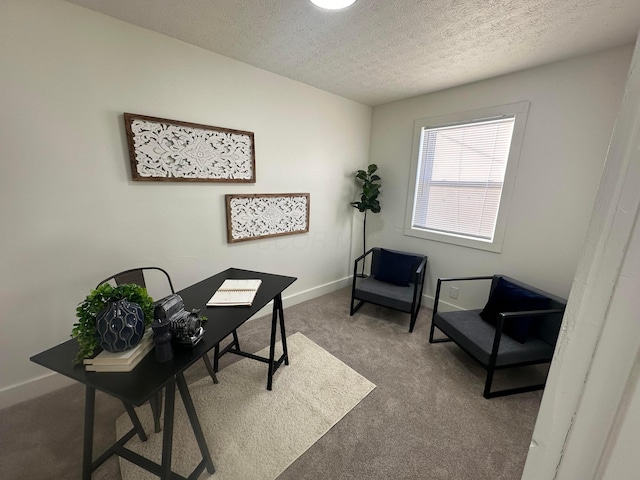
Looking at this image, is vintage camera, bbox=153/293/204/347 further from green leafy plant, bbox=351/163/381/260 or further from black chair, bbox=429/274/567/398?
green leafy plant, bbox=351/163/381/260

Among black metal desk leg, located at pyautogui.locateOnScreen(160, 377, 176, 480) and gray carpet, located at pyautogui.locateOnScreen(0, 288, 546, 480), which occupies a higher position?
black metal desk leg, located at pyautogui.locateOnScreen(160, 377, 176, 480)

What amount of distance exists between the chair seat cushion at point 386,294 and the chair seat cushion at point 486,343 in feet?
1.34

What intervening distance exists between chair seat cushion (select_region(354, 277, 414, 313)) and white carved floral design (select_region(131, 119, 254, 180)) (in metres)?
1.66

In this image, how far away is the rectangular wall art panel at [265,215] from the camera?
2.42 meters

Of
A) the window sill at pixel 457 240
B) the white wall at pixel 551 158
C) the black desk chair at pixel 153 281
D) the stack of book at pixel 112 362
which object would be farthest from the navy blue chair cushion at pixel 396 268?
the stack of book at pixel 112 362

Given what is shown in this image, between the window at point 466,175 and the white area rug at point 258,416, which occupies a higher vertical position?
the window at point 466,175

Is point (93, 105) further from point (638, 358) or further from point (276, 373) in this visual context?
point (638, 358)

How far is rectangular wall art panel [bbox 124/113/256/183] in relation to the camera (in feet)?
6.01

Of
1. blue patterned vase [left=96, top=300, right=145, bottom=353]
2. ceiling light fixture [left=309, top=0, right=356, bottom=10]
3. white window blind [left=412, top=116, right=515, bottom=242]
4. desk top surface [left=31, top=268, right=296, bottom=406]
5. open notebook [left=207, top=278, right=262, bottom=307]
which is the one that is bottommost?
desk top surface [left=31, top=268, right=296, bottom=406]

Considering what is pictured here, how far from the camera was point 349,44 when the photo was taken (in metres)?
1.85

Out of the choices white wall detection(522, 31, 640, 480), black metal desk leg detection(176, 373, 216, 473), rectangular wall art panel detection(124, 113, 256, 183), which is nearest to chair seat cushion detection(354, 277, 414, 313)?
rectangular wall art panel detection(124, 113, 256, 183)

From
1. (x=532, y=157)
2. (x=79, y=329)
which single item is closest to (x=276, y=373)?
(x=79, y=329)

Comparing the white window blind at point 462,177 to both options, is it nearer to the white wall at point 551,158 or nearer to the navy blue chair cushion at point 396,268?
the white wall at point 551,158

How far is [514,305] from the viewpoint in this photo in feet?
6.70
